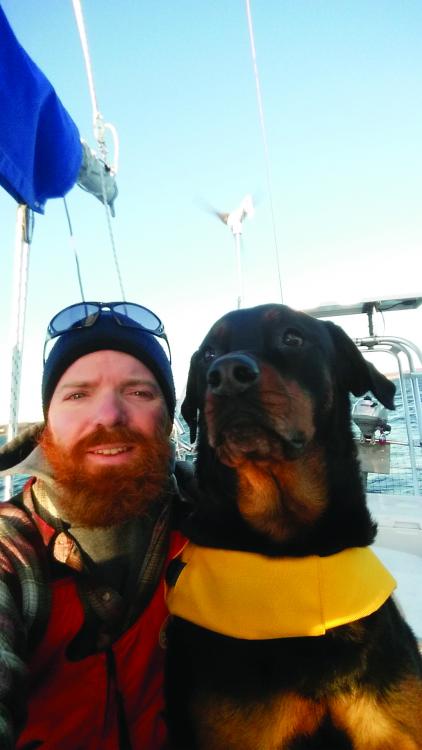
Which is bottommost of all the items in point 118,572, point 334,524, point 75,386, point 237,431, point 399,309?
point 118,572

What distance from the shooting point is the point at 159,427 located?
2119 mm

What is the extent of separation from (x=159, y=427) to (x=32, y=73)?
2.19 m

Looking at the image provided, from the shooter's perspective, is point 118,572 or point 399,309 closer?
point 118,572

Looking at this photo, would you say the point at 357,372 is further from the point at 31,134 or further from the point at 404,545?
the point at 404,545

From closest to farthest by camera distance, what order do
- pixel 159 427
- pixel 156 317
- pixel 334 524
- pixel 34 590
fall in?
pixel 34 590, pixel 334 524, pixel 159 427, pixel 156 317

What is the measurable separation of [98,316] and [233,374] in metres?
1.00

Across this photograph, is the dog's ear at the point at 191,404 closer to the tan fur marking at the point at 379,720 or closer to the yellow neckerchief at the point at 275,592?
the yellow neckerchief at the point at 275,592

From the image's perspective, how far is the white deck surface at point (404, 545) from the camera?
3.03 metres

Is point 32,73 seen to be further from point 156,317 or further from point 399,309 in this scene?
point 399,309

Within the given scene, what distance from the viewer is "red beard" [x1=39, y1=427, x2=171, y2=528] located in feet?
5.68

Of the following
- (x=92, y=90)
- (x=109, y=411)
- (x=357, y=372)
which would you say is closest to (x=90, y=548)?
(x=109, y=411)

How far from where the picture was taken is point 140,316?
2426 mm

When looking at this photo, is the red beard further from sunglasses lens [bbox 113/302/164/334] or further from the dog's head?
sunglasses lens [bbox 113/302/164/334]

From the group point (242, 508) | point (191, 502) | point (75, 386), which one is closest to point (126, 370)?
point (75, 386)
